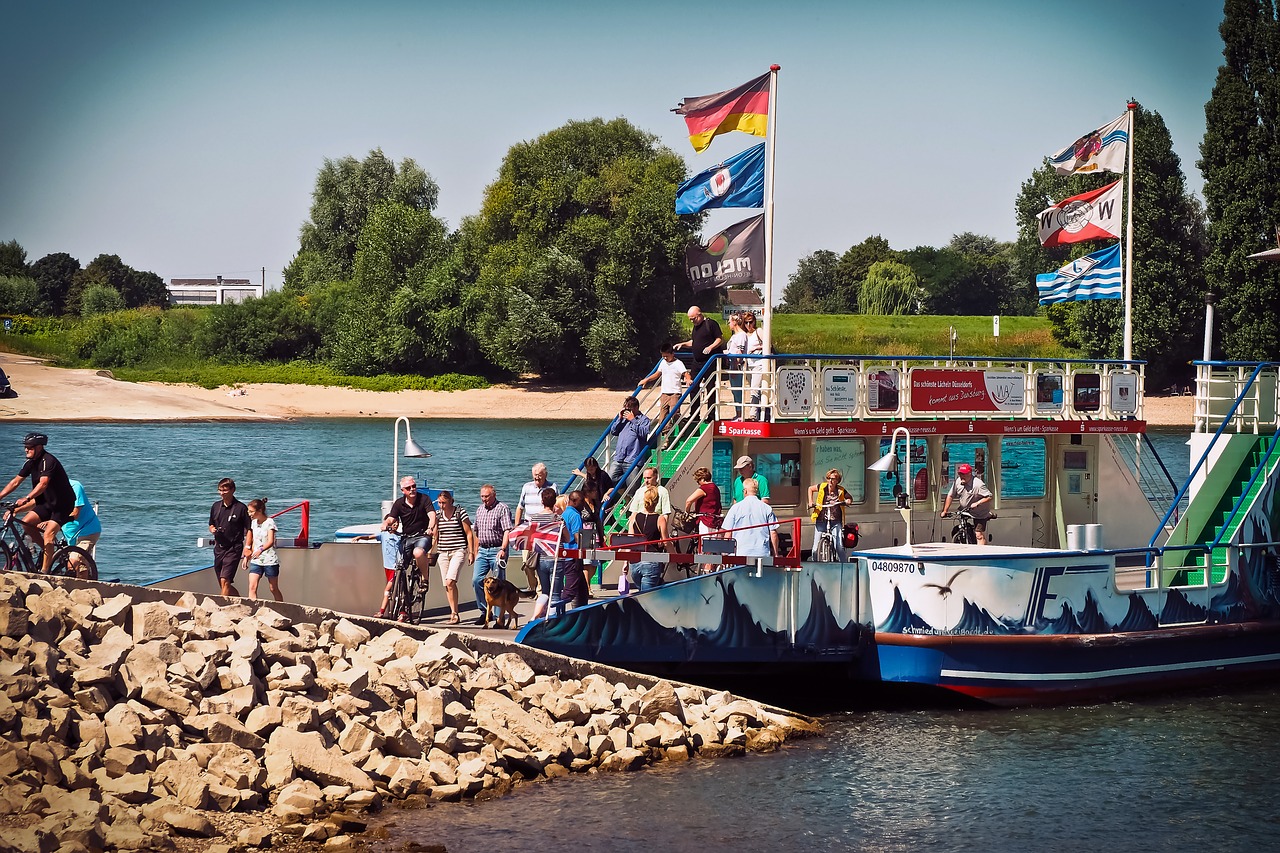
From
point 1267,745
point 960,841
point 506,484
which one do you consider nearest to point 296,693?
point 960,841

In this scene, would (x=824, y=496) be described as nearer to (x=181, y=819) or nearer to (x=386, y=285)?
(x=181, y=819)

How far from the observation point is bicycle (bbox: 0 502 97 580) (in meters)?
17.2

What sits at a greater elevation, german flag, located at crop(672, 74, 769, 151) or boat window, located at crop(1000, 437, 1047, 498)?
german flag, located at crop(672, 74, 769, 151)

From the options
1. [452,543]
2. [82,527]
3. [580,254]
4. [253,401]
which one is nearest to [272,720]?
[452,543]

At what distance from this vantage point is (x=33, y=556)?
17750mm

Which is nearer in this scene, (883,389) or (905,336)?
(883,389)

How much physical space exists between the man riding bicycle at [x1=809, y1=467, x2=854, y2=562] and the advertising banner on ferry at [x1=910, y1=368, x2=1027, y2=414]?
74.5 inches

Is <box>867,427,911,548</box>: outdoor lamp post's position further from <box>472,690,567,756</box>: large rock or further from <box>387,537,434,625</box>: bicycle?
<box>387,537,434,625</box>: bicycle

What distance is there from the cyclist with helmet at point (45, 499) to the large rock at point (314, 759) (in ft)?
16.7

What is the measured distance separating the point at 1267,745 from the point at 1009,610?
3214 millimetres

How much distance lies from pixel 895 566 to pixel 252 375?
2988 inches

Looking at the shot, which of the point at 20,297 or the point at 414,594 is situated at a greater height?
the point at 20,297

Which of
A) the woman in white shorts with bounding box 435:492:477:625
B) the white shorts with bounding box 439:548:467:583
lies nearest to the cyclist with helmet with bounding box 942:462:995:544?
the woman in white shorts with bounding box 435:492:477:625

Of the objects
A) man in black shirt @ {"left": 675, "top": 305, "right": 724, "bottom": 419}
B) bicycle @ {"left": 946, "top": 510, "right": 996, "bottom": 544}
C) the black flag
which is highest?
the black flag
